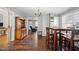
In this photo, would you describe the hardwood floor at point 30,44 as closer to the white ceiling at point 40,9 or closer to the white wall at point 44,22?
the white wall at point 44,22

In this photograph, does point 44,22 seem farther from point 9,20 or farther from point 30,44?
point 9,20

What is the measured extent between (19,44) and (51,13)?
3.06 feet

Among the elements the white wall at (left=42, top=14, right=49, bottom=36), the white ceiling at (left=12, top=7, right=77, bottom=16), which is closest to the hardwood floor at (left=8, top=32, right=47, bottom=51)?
the white wall at (left=42, top=14, right=49, bottom=36)

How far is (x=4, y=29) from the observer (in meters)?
2.05

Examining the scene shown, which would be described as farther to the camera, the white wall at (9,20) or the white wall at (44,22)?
the white wall at (44,22)

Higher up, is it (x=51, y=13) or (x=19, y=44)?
(x=51, y=13)

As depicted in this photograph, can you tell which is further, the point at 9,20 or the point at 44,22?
the point at 44,22

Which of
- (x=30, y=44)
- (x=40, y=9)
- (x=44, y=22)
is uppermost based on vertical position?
(x=40, y=9)

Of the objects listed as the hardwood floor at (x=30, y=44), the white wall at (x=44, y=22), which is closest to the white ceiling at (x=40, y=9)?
the white wall at (x=44, y=22)

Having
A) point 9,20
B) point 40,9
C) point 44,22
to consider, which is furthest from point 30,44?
point 40,9

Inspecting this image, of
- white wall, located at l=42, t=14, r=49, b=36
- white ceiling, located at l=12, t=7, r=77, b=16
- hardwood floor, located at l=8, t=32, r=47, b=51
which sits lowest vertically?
hardwood floor, located at l=8, t=32, r=47, b=51

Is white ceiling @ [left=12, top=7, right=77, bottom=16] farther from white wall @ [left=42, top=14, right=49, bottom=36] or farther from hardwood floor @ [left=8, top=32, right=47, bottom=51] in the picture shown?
hardwood floor @ [left=8, top=32, right=47, bottom=51]
